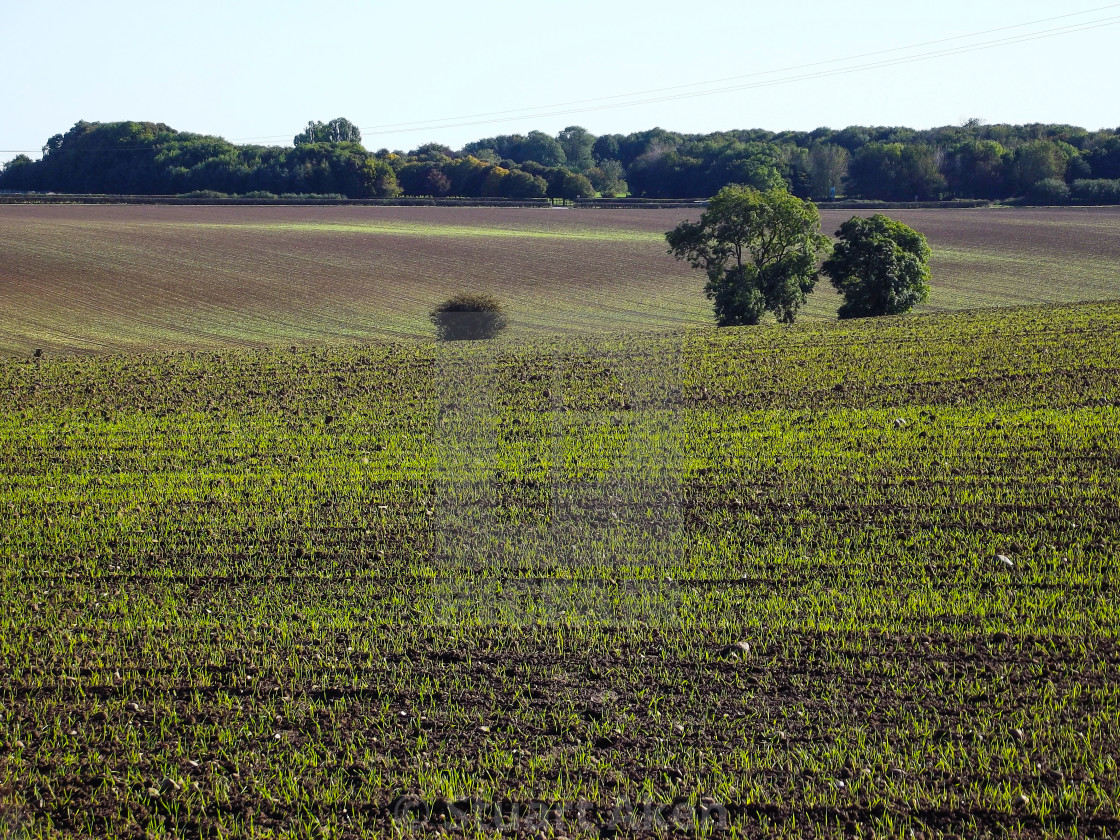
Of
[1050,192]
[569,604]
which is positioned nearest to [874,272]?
[569,604]

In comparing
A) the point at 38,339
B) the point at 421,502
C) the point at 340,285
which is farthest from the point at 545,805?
the point at 340,285

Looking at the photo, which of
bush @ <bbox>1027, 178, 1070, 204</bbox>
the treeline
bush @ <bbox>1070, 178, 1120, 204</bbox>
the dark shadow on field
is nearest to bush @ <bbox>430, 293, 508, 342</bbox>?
the dark shadow on field

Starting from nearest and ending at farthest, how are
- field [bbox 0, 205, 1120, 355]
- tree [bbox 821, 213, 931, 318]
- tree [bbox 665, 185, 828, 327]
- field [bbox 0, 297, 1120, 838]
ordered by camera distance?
1. field [bbox 0, 297, 1120, 838]
2. tree [bbox 821, 213, 931, 318]
3. tree [bbox 665, 185, 828, 327]
4. field [bbox 0, 205, 1120, 355]

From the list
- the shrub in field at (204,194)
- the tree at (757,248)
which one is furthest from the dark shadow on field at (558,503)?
the shrub in field at (204,194)

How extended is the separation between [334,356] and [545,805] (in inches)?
871

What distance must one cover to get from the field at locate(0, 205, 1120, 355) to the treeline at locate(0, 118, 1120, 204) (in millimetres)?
15192

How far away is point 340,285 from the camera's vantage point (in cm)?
6359

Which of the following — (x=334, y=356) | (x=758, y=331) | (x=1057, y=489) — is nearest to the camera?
(x=1057, y=489)

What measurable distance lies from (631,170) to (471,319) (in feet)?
329

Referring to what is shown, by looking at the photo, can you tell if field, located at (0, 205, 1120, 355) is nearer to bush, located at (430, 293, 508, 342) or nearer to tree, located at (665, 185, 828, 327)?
tree, located at (665, 185, 828, 327)

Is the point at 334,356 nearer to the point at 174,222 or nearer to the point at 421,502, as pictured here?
the point at 421,502

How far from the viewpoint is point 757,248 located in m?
53.0

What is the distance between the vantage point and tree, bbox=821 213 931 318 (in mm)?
48562

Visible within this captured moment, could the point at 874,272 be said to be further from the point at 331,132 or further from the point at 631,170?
the point at 331,132
